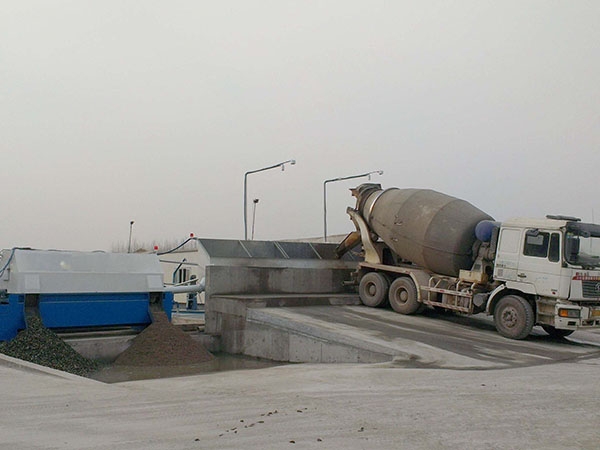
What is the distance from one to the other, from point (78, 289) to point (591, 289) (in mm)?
11688

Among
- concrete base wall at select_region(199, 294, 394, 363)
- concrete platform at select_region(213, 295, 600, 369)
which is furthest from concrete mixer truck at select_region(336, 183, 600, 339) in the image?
concrete base wall at select_region(199, 294, 394, 363)

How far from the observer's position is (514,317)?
14.0 m

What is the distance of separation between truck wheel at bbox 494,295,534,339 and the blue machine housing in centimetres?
832

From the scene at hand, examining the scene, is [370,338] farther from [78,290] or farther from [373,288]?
[78,290]

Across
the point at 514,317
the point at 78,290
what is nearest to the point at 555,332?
the point at 514,317

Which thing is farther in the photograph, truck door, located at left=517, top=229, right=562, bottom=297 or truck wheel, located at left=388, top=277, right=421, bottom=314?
truck wheel, located at left=388, top=277, right=421, bottom=314

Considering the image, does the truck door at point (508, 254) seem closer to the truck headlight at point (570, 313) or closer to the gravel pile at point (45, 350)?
the truck headlight at point (570, 313)

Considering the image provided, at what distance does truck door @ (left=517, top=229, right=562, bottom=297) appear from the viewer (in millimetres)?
13383

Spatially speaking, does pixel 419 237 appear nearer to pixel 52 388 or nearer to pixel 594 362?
pixel 594 362

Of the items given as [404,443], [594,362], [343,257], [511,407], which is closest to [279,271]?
[343,257]

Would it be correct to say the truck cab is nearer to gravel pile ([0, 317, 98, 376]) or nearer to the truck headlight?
the truck headlight

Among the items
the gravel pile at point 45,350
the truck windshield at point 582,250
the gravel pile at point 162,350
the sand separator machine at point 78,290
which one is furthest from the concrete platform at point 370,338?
the gravel pile at point 45,350

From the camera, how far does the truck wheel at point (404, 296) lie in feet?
53.8

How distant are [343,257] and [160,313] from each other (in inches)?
286
